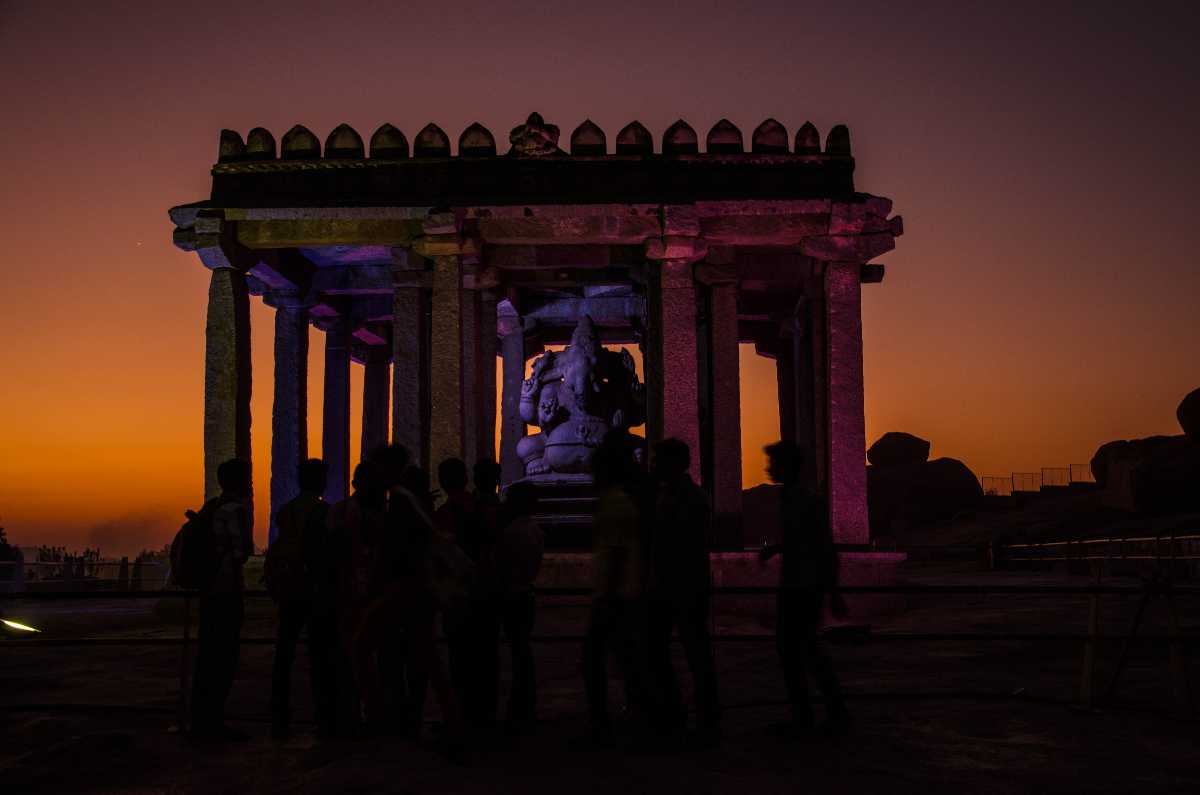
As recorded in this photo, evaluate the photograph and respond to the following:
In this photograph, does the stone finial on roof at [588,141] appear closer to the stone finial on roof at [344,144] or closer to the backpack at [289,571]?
the stone finial on roof at [344,144]

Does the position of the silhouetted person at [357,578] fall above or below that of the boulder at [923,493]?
below

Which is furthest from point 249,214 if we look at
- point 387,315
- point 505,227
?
point 387,315

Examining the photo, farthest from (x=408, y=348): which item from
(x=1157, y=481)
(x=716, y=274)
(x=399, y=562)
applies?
(x=1157, y=481)

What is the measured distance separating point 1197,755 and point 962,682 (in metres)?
3.52

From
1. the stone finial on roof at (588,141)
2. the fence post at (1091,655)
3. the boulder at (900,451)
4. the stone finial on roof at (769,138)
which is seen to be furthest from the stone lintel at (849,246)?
the boulder at (900,451)

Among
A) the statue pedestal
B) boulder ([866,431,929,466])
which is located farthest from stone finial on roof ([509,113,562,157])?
boulder ([866,431,929,466])

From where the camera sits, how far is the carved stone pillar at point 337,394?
2275 cm

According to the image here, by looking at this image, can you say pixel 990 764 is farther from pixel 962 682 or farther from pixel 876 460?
pixel 876 460

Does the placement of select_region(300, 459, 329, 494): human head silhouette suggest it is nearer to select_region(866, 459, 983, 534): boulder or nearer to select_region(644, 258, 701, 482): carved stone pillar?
select_region(644, 258, 701, 482): carved stone pillar

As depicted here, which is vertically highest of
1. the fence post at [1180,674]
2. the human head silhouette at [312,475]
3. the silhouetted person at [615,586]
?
the human head silhouette at [312,475]

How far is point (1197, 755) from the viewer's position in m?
6.44

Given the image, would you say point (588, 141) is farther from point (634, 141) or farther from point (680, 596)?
point (680, 596)

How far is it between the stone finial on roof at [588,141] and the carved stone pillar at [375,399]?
8.94m

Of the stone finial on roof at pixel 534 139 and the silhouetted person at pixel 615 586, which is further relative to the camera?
the stone finial on roof at pixel 534 139
